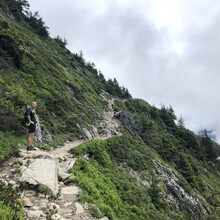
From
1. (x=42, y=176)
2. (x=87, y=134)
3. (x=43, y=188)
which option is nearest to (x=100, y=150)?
(x=87, y=134)

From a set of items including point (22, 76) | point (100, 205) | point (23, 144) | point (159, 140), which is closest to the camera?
point (100, 205)

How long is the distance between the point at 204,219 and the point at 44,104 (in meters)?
28.2

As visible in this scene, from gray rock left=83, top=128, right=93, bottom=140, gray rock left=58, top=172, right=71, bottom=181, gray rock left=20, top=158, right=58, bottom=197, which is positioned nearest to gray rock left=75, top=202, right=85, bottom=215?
gray rock left=20, top=158, right=58, bottom=197

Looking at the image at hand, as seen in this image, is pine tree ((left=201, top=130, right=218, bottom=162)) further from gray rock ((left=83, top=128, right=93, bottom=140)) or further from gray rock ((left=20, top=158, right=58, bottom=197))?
gray rock ((left=20, top=158, right=58, bottom=197))

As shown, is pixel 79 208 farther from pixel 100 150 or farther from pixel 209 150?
pixel 209 150

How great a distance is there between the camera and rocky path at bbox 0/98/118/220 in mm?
10820

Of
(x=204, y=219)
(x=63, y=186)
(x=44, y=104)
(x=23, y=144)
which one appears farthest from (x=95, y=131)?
(x=63, y=186)

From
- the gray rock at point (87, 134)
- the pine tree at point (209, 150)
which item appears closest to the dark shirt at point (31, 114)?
the gray rock at point (87, 134)

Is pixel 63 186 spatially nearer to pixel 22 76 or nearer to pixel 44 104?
pixel 44 104

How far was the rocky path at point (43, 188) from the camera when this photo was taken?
10820 millimetres

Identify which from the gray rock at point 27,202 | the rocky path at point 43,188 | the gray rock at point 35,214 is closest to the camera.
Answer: the gray rock at point 35,214

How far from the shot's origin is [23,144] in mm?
20188

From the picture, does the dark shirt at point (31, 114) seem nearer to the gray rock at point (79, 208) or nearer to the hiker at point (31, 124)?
the hiker at point (31, 124)

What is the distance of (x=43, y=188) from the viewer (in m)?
12.4
